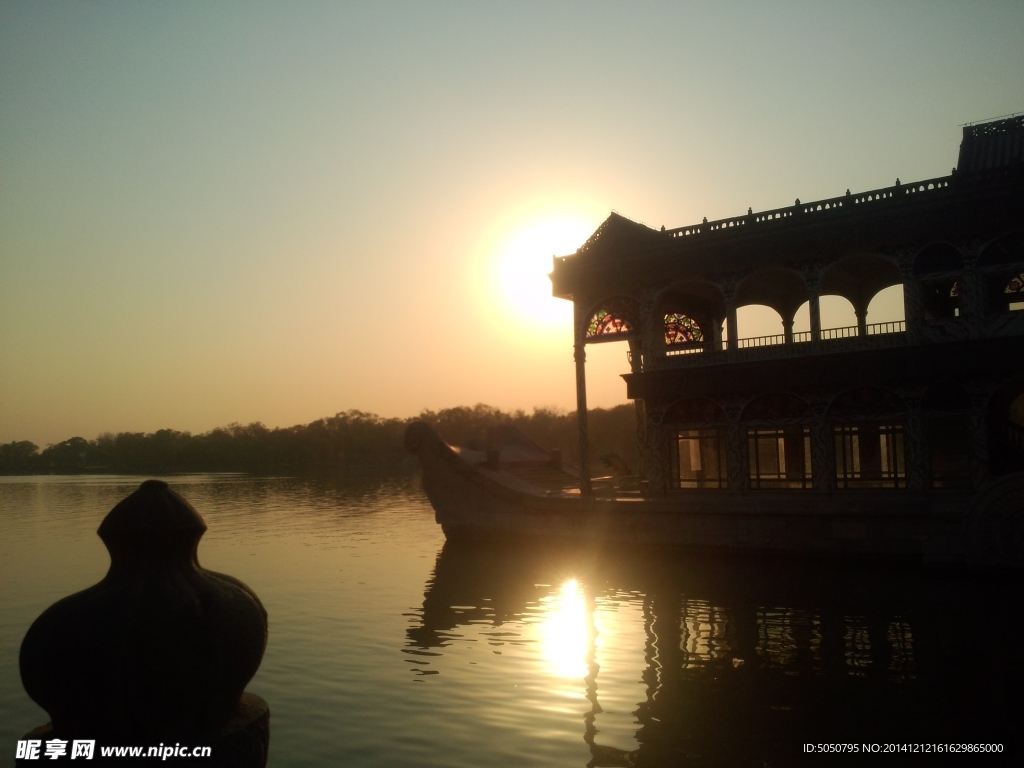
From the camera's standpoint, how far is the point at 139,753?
3537 millimetres

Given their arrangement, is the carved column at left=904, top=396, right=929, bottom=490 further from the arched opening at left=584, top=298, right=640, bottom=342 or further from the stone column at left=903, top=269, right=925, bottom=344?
the arched opening at left=584, top=298, right=640, bottom=342

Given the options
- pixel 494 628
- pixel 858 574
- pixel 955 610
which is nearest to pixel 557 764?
pixel 494 628

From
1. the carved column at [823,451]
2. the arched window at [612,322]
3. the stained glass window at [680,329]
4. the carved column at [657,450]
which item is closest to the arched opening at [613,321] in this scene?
the arched window at [612,322]

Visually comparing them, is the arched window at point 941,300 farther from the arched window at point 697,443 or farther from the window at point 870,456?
the arched window at point 697,443

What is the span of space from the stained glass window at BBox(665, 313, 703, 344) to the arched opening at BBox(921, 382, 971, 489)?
6.75 m

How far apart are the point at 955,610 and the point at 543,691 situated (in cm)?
757

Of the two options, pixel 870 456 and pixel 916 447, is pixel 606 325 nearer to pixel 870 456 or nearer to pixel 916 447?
pixel 870 456

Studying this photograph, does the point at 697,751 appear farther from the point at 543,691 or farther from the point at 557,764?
the point at 543,691

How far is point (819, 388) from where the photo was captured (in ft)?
65.2

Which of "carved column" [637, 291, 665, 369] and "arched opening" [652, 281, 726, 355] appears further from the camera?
"arched opening" [652, 281, 726, 355]

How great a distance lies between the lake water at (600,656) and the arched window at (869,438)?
3397 millimetres

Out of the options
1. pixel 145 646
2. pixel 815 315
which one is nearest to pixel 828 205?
pixel 815 315

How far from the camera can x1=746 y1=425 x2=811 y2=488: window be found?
20547 millimetres

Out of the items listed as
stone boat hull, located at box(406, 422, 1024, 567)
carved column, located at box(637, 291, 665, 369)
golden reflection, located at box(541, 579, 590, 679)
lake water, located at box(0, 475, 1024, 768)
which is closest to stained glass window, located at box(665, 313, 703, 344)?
carved column, located at box(637, 291, 665, 369)
